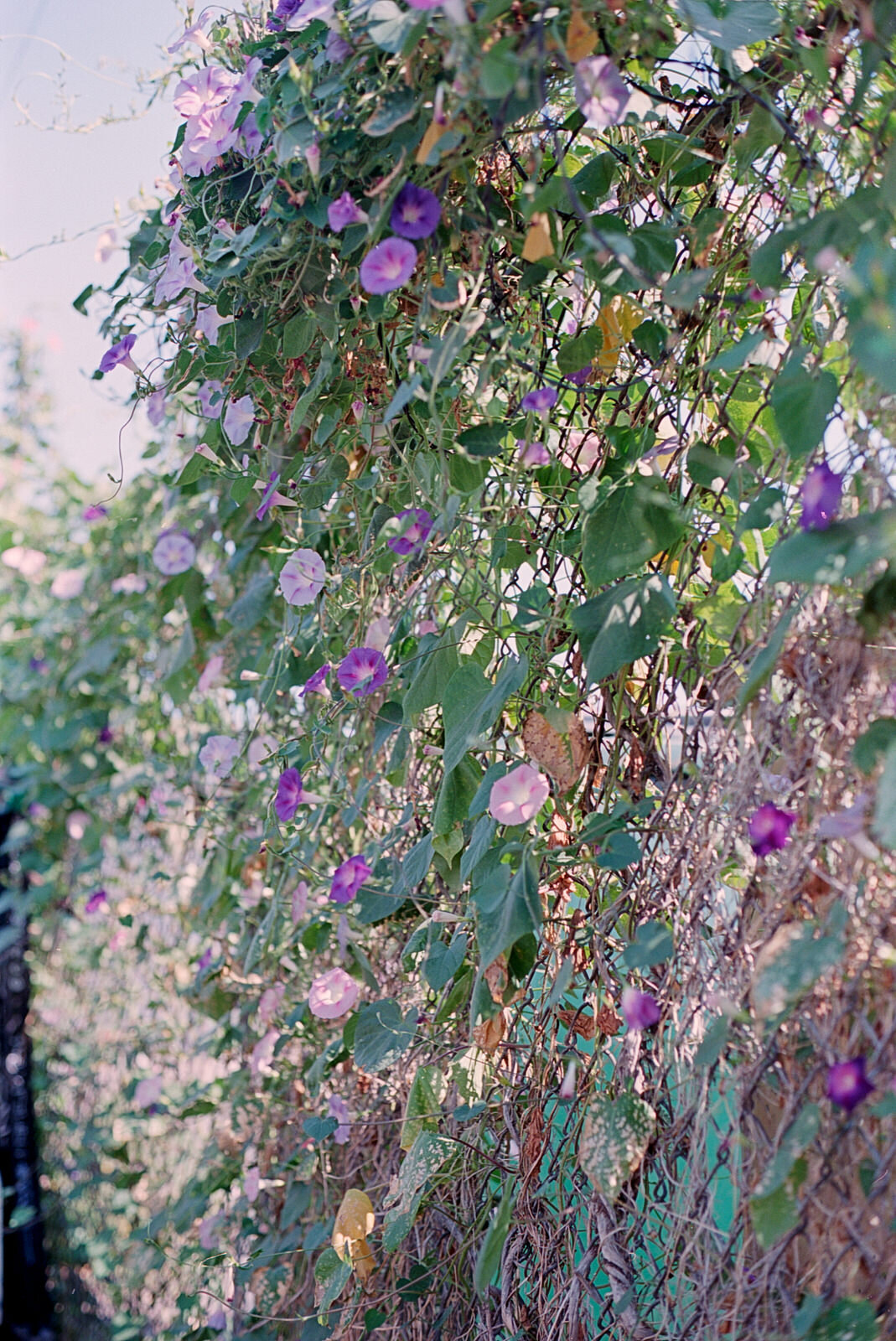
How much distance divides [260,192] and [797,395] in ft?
1.60

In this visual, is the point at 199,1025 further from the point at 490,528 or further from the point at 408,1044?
the point at 490,528

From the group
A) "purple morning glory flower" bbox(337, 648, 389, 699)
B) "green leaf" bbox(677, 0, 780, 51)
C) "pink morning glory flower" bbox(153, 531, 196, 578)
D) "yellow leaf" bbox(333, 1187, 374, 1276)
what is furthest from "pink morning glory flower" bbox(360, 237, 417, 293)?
"pink morning glory flower" bbox(153, 531, 196, 578)

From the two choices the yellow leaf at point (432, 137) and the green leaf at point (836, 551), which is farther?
the yellow leaf at point (432, 137)

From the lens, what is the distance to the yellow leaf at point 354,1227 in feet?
3.31

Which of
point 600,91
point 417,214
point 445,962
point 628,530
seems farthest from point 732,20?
point 445,962

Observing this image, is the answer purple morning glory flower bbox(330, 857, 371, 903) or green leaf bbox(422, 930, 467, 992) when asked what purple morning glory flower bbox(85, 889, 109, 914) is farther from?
green leaf bbox(422, 930, 467, 992)

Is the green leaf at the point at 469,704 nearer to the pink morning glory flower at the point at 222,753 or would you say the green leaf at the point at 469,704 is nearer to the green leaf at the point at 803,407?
the green leaf at the point at 803,407

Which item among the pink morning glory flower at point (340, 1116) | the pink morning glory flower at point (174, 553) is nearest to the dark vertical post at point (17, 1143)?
the pink morning glory flower at point (174, 553)

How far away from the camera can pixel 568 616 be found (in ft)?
2.94

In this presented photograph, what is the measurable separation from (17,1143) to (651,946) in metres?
2.34

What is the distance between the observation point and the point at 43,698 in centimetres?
253

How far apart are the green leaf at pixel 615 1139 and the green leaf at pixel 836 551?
387 mm

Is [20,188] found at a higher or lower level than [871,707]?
higher

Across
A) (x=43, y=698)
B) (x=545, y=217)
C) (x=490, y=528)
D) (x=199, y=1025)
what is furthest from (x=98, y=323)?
(x=43, y=698)
